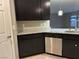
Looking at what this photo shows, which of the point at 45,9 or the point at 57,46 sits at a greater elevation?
the point at 45,9

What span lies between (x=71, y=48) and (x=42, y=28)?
4.95 feet

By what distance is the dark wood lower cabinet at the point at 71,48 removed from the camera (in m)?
3.13

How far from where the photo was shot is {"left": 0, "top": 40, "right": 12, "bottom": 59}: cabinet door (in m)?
2.78

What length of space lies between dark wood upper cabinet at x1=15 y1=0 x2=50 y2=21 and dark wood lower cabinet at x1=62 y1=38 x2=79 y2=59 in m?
1.29

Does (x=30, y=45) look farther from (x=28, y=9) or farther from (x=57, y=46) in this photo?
(x=28, y=9)

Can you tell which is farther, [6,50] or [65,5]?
[65,5]

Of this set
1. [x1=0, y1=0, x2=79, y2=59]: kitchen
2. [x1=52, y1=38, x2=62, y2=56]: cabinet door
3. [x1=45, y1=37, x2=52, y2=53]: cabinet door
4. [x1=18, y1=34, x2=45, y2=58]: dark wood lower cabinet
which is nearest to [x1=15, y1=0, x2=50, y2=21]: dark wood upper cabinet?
[x1=0, y1=0, x2=79, y2=59]: kitchen

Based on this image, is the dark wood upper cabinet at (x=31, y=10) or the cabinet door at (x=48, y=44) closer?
the dark wood upper cabinet at (x=31, y=10)

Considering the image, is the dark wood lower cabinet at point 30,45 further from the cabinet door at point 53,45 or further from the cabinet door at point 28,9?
the cabinet door at point 28,9

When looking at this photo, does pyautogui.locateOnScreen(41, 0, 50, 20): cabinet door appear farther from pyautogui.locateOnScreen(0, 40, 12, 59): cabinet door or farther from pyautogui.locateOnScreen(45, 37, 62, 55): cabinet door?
pyautogui.locateOnScreen(0, 40, 12, 59): cabinet door

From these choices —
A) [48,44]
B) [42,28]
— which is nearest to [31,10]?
[42,28]

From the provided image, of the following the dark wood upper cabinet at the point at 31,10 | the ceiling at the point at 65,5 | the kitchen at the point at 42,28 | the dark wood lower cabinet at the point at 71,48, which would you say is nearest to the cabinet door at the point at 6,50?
the kitchen at the point at 42,28

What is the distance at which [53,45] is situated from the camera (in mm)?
3648

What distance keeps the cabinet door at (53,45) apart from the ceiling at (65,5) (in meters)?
1.24
